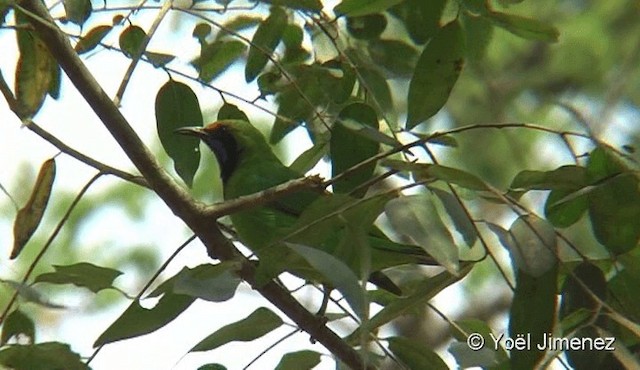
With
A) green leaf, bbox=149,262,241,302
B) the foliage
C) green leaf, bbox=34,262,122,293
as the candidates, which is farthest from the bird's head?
green leaf, bbox=149,262,241,302

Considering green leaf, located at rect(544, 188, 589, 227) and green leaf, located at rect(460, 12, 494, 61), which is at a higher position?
green leaf, located at rect(460, 12, 494, 61)

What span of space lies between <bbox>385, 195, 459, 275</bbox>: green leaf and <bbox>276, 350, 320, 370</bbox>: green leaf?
0.44 m

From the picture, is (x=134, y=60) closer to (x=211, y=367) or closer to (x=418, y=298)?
(x=211, y=367)

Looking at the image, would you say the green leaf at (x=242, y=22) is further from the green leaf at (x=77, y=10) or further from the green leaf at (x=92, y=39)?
the green leaf at (x=77, y=10)

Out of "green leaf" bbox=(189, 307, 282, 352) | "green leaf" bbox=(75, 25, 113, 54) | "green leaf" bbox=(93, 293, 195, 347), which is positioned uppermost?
"green leaf" bbox=(75, 25, 113, 54)

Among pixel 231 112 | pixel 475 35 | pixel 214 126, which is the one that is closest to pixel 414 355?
pixel 231 112

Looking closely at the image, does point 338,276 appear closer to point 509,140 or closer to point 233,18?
point 233,18

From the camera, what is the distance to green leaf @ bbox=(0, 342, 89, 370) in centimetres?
226

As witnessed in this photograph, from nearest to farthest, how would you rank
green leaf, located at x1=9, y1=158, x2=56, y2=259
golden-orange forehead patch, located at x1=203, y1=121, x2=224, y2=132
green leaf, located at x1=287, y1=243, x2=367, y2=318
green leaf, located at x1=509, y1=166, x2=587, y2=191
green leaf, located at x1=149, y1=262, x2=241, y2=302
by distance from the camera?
1. green leaf, located at x1=287, y1=243, x2=367, y2=318
2. green leaf, located at x1=149, y1=262, x2=241, y2=302
3. green leaf, located at x1=509, y1=166, x2=587, y2=191
4. green leaf, located at x1=9, y1=158, x2=56, y2=259
5. golden-orange forehead patch, located at x1=203, y1=121, x2=224, y2=132

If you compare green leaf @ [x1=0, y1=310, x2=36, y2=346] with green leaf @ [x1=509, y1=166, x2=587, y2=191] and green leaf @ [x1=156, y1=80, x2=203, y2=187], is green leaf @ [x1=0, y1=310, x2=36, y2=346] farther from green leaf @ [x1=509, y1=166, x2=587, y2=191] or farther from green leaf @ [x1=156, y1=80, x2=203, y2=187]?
green leaf @ [x1=509, y1=166, x2=587, y2=191]

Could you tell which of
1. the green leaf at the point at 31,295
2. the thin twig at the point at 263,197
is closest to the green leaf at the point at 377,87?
the thin twig at the point at 263,197

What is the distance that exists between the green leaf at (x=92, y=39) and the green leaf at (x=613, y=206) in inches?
41.5

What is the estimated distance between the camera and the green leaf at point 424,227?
199cm

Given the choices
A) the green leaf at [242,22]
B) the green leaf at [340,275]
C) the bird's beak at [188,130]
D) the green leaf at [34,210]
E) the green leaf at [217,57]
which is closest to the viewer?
the green leaf at [340,275]
